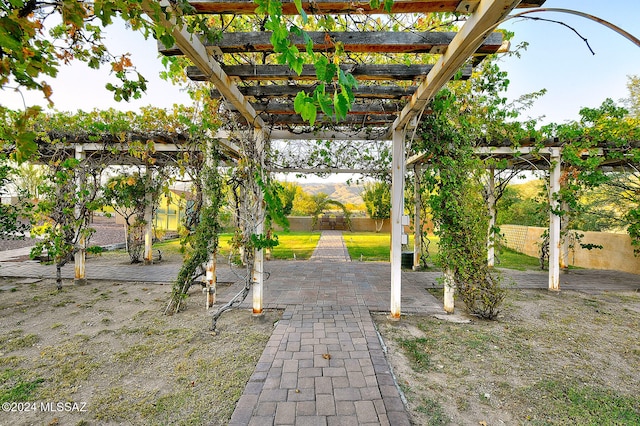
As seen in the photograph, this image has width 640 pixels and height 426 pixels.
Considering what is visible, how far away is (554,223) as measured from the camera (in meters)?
5.26

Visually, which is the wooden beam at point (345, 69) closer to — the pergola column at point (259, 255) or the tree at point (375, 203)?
the pergola column at point (259, 255)

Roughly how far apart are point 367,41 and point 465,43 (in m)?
0.67

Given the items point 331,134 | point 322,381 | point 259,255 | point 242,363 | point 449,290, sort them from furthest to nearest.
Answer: point 331,134 → point 449,290 → point 259,255 → point 242,363 → point 322,381

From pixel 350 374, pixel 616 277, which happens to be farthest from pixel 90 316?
pixel 616 277

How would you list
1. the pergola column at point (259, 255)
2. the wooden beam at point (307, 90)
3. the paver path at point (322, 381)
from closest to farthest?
the paver path at point (322, 381), the wooden beam at point (307, 90), the pergola column at point (259, 255)

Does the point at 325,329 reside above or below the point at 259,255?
below

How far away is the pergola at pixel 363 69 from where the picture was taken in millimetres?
1711

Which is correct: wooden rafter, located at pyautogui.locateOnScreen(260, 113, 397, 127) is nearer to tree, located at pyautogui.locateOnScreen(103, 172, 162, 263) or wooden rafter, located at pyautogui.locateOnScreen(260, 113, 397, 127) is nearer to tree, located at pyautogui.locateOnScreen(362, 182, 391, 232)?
tree, located at pyautogui.locateOnScreen(103, 172, 162, 263)

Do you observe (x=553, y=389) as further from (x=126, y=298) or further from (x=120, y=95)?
(x=126, y=298)

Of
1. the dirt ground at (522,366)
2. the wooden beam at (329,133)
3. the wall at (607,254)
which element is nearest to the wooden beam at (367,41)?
the wooden beam at (329,133)

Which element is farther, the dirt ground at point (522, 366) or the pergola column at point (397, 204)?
the pergola column at point (397, 204)

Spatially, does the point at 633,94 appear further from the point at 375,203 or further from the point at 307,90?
the point at 307,90

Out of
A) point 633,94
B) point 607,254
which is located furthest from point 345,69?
point 633,94

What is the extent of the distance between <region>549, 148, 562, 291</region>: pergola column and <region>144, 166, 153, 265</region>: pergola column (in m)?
9.04
